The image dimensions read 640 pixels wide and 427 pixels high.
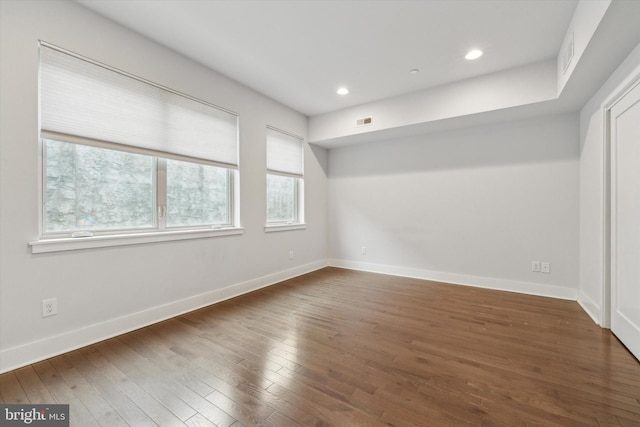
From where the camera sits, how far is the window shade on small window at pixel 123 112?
2.08 m

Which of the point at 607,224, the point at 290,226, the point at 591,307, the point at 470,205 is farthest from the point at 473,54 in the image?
the point at 290,226

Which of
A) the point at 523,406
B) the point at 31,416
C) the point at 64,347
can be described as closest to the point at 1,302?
the point at 64,347

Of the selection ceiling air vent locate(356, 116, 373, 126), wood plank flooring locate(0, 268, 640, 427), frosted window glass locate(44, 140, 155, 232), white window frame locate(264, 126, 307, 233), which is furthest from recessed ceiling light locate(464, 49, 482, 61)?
frosted window glass locate(44, 140, 155, 232)

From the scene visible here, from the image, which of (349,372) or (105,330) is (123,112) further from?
(349,372)

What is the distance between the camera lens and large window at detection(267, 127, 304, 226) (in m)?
4.18

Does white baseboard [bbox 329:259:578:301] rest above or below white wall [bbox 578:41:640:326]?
below

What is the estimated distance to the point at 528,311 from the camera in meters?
2.91

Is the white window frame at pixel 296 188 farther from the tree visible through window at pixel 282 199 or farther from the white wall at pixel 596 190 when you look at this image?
the white wall at pixel 596 190

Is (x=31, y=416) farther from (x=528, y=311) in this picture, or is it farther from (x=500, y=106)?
(x=500, y=106)

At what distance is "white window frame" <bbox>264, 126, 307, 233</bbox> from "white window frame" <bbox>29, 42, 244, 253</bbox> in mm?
640

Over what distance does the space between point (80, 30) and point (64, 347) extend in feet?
8.53

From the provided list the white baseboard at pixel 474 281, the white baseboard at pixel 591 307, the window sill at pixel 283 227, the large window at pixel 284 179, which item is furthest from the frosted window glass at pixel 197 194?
the white baseboard at pixel 591 307

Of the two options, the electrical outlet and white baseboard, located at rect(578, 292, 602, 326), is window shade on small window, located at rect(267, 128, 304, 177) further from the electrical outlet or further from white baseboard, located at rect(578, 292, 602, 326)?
white baseboard, located at rect(578, 292, 602, 326)

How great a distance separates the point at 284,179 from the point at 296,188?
0.35 m
